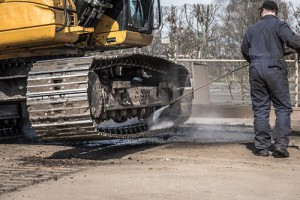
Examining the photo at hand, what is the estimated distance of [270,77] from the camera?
→ 7410mm

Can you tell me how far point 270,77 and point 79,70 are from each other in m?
2.48

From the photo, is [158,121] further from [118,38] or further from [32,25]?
[32,25]

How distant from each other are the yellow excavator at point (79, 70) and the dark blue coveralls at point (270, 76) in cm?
199

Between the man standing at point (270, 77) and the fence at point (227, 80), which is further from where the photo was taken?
the fence at point (227, 80)

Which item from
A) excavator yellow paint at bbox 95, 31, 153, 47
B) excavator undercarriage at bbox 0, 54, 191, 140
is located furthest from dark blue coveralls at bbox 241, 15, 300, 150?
excavator yellow paint at bbox 95, 31, 153, 47

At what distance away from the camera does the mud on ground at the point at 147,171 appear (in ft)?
17.3

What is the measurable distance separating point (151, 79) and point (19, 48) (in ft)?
8.87

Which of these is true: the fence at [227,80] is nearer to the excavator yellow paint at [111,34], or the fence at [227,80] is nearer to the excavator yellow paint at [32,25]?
the excavator yellow paint at [111,34]

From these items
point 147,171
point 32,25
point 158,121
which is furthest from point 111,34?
point 147,171

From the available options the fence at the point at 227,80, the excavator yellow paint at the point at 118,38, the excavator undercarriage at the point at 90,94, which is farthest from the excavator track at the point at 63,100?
the fence at the point at 227,80

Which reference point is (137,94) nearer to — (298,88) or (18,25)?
(18,25)

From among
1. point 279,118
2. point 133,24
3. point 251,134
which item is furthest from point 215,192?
point 251,134

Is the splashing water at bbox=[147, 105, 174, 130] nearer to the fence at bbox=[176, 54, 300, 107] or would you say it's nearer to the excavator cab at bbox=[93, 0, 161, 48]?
the excavator cab at bbox=[93, 0, 161, 48]

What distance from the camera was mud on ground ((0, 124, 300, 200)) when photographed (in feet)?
17.3
